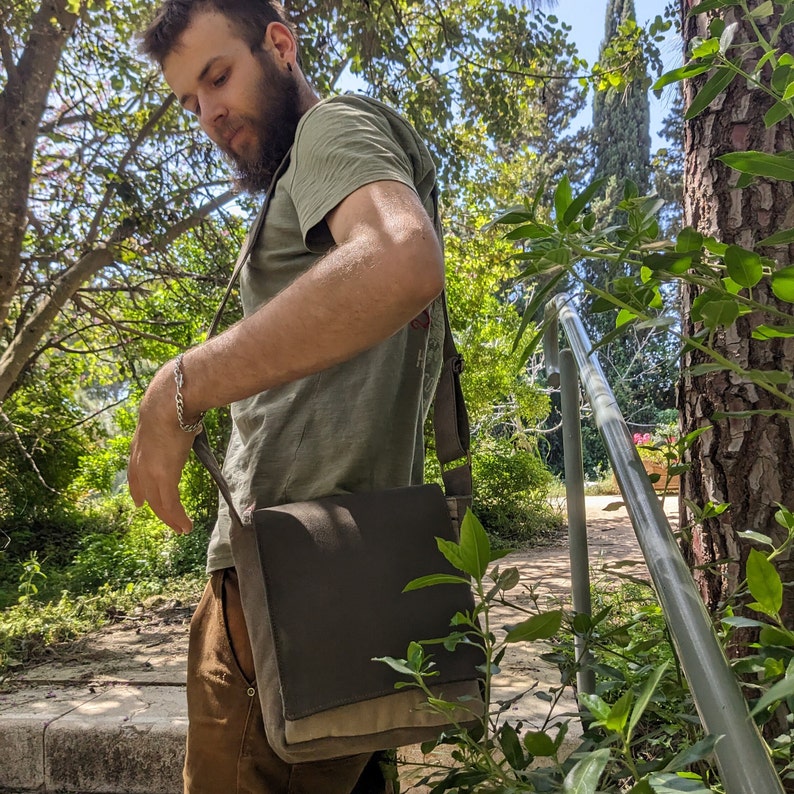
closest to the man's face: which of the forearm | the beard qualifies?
the beard

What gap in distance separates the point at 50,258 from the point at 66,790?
323 centimetres

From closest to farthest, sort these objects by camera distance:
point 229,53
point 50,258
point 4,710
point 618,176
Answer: point 229,53
point 4,710
point 50,258
point 618,176

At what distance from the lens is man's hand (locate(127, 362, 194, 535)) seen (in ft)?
3.25

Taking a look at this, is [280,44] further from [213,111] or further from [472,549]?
[472,549]

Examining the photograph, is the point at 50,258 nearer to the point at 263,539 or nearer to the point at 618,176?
the point at 263,539

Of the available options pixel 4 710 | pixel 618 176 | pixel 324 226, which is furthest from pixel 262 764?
pixel 618 176

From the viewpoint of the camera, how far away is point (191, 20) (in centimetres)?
131

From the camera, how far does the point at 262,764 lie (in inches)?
44.7

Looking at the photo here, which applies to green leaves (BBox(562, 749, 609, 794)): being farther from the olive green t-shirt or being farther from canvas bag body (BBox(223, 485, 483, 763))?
the olive green t-shirt

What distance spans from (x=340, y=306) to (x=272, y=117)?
68 cm

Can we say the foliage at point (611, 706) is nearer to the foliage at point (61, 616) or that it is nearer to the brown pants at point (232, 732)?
the brown pants at point (232, 732)

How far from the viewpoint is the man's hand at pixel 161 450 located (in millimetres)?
991

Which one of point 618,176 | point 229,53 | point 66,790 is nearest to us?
point 229,53

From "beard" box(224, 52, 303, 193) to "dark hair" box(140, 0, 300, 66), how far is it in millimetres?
50
